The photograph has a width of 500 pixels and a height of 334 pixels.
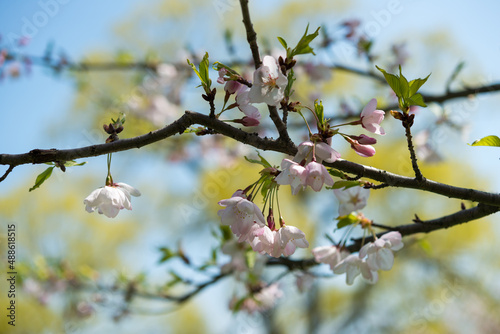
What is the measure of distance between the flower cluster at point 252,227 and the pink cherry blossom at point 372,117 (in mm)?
271

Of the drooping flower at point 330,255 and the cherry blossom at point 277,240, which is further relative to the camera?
the drooping flower at point 330,255

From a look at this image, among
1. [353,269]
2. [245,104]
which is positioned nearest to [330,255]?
[353,269]

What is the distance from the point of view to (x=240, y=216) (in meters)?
0.86

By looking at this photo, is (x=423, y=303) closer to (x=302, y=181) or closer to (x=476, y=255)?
(x=476, y=255)

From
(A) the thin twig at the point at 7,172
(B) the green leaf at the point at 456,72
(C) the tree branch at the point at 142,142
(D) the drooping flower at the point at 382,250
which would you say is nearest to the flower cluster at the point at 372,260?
(D) the drooping flower at the point at 382,250

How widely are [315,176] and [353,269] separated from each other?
449 mm

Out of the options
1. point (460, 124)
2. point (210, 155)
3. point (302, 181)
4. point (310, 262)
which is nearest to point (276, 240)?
point (302, 181)

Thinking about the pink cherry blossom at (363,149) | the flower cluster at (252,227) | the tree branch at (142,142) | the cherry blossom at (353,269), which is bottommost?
the cherry blossom at (353,269)

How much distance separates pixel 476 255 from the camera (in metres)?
8.59

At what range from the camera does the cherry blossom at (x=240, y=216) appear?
0.84 metres

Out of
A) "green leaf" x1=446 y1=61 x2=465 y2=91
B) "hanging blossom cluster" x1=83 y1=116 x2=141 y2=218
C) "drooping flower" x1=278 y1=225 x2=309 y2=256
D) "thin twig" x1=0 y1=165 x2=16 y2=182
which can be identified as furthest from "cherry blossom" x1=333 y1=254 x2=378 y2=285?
"green leaf" x1=446 y1=61 x2=465 y2=91

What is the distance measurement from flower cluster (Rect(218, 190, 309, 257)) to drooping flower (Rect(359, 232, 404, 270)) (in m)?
0.24

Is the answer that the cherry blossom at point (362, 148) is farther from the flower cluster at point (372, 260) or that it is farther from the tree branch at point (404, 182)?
the flower cluster at point (372, 260)

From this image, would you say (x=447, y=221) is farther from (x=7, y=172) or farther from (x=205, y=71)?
(x=7, y=172)
